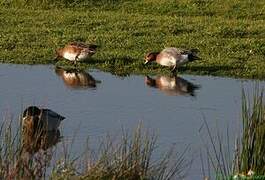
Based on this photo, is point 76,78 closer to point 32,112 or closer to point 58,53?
point 58,53

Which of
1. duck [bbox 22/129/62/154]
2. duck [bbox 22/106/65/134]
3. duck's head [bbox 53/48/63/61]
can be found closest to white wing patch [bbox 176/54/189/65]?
duck's head [bbox 53/48/63/61]

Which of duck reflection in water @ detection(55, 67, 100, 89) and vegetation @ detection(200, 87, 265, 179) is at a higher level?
vegetation @ detection(200, 87, 265, 179)

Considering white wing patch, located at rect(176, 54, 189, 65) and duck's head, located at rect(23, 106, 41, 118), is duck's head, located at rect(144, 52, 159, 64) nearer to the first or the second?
white wing patch, located at rect(176, 54, 189, 65)

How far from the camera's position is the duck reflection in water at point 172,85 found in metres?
14.6

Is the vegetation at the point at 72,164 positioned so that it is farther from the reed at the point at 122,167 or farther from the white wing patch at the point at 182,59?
the white wing patch at the point at 182,59

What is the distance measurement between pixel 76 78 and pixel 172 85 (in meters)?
1.73

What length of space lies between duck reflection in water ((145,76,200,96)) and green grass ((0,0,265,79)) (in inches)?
26.1

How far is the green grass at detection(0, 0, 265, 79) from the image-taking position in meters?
16.9

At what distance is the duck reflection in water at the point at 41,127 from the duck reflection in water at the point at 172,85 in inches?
125

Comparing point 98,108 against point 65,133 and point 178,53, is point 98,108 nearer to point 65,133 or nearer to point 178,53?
point 65,133

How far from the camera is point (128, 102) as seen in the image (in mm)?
13547

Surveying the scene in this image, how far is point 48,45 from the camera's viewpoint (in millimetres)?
18750

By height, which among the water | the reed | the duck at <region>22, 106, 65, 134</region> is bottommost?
the water

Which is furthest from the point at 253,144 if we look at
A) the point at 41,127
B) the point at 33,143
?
the point at 41,127
